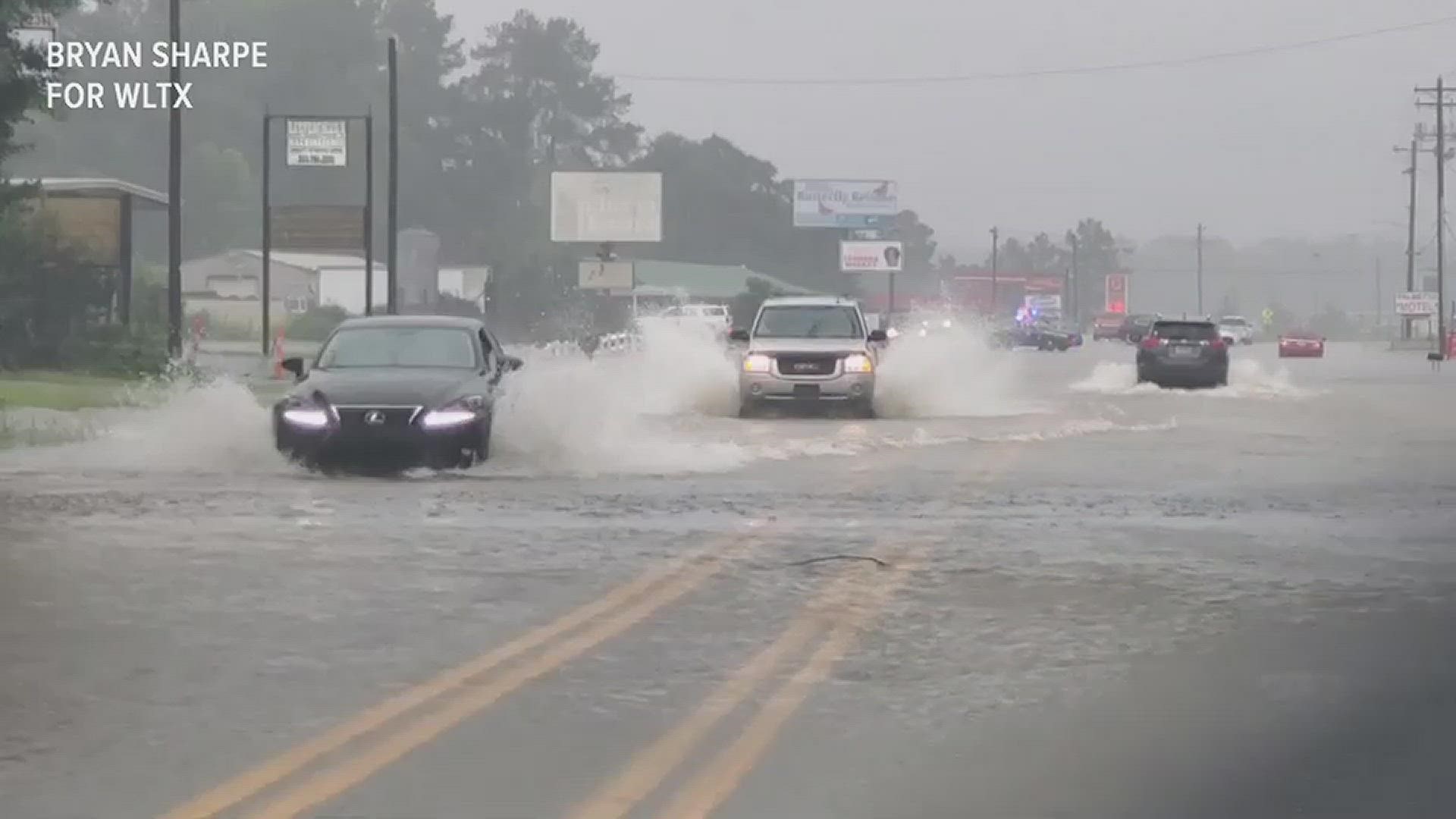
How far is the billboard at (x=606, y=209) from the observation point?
100m

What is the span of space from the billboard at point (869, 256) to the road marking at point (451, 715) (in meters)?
117

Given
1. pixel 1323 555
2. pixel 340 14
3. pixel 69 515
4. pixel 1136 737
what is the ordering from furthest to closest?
pixel 340 14
pixel 69 515
pixel 1323 555
pixel 1136 737

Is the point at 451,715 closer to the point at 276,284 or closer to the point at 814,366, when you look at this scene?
the point at 814,366

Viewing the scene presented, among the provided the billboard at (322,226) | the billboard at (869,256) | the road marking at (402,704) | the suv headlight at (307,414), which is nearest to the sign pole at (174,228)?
the billboard at (322,226)

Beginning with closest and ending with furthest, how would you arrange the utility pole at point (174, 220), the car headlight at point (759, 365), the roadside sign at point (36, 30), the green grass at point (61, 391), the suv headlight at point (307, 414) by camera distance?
the suv headlight at point (307, 414)
the roadside sign at point (36, 30)
the car headlight at point (759, 365)
the green grass at point (61, 391)
the utility pole at point (174, 220)

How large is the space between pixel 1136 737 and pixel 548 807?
2367 millimetres

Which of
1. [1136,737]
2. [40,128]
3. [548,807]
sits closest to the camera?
[548,807]

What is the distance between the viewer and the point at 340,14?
144 metres

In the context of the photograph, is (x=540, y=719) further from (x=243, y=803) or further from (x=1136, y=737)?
(x=1136, y=737)

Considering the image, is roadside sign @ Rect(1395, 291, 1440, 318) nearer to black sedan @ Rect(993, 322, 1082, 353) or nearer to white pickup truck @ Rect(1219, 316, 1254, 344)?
white pickup truck @ Rect(1219, 316, 1254, 344)

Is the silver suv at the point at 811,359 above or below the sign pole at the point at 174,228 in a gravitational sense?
below

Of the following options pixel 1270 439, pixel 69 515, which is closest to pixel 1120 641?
pixel 69 515

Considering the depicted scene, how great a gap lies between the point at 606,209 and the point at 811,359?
233 feet

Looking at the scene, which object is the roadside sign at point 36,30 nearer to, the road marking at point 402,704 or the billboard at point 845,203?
the road marking at point 402,704
